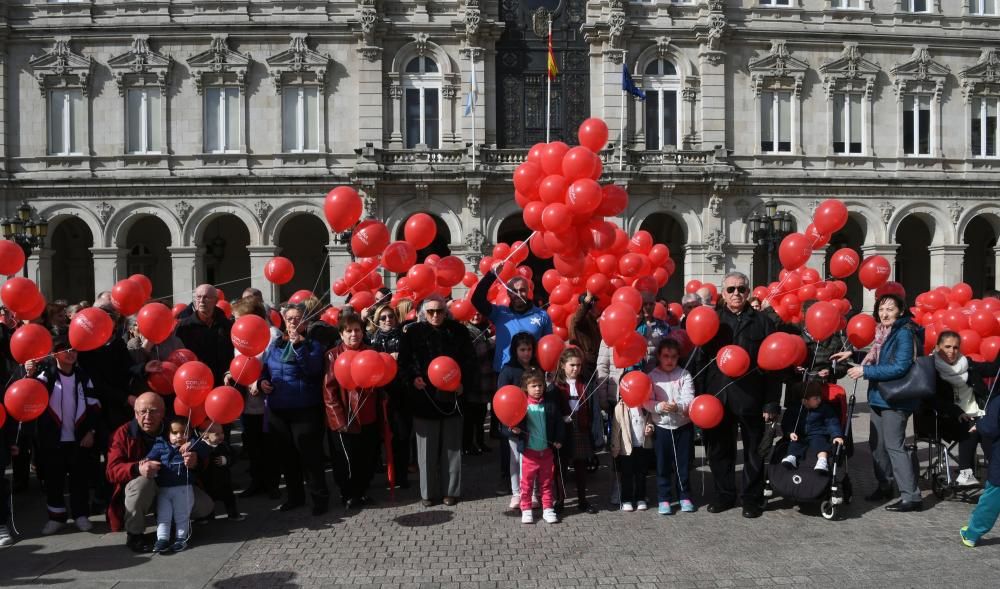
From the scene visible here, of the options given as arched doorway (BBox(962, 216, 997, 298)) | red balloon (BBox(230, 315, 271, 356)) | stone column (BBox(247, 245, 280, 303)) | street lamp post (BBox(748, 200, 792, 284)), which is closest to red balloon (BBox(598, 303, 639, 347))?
red balloon (BBox(230, 315, 271, 356))

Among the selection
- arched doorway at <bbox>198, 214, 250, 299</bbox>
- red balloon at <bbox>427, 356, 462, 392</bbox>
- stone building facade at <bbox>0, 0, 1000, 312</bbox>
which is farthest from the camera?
arched doorway at <bbox>198, 214, 250, 299</bbox>

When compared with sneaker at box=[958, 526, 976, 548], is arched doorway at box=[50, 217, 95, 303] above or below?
above

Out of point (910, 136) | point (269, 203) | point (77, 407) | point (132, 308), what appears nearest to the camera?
point (77, 407)

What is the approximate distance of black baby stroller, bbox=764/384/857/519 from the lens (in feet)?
22.7

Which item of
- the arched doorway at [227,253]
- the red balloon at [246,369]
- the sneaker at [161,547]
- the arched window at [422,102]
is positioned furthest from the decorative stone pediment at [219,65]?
the sneaker at [161,547]

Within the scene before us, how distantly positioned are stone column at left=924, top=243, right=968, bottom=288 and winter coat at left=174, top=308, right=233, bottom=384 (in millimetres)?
25086

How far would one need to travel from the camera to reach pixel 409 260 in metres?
8.58

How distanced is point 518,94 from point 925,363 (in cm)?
1931

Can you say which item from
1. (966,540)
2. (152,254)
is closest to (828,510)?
(966,540)

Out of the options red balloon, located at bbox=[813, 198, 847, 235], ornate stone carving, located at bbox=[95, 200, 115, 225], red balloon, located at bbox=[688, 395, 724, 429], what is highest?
ornate stone carving, located at bbox=[95, 200, 115, 225]

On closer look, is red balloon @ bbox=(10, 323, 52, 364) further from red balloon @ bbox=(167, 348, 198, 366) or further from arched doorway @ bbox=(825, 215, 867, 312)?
arched doorway @ bbox=(825, 215, 867, 312)

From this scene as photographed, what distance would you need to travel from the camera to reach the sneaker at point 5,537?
6452 millimetres

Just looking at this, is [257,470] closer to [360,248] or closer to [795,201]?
[360,248]

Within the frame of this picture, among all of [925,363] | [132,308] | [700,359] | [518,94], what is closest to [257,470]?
[132,308]
